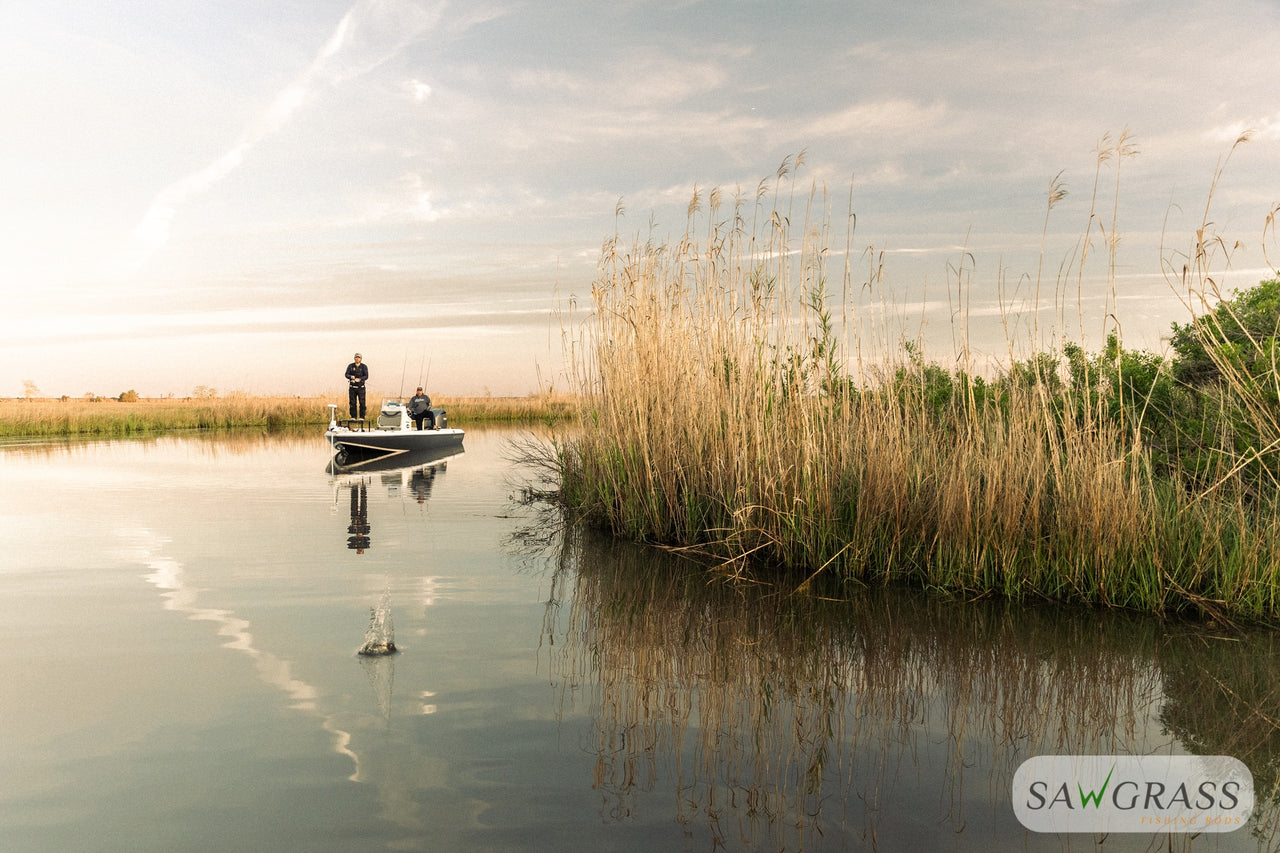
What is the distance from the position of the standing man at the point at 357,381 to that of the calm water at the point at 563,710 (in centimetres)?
1338

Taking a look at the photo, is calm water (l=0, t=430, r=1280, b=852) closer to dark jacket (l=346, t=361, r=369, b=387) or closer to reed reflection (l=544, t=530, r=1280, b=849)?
reed reflection (l=544, t=530, r=1280, b=849)

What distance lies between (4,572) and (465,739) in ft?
17.0

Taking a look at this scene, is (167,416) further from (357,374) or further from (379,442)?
(379,442)

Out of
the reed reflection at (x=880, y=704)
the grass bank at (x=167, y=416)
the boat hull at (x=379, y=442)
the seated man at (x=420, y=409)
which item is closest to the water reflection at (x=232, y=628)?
the reed reflection at (x=880, y=704)

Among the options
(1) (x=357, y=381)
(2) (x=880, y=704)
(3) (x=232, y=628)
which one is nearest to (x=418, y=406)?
(1) (x=357, y=381)

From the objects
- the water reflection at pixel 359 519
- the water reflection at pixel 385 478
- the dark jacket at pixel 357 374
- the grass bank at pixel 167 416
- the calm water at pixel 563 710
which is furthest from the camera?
the grass bank at pixel 167 416

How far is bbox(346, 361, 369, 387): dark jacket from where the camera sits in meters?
18.6

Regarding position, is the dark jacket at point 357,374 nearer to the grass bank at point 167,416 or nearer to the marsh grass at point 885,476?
the grass bank at point 167,416

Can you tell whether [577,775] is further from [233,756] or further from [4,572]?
[4,572]

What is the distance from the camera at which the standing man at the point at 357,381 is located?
61.3ft

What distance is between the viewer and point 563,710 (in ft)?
9.81

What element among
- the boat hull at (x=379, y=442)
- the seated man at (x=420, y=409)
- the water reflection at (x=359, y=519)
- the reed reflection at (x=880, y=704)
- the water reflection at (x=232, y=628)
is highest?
the seated man at (x=420, y=409)

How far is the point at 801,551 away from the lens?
5543 millimetres

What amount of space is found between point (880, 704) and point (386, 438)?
14.0 metres
